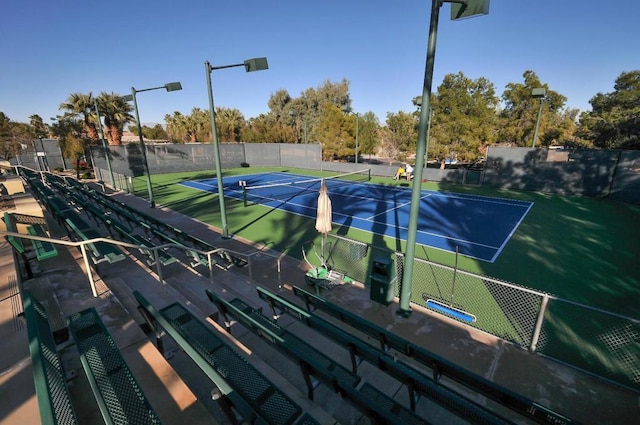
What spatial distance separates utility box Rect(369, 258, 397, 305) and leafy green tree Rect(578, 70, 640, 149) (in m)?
36.9

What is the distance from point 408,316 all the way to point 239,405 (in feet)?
16.1

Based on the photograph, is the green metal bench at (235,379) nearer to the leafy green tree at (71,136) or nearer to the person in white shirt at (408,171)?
the person in white shirt at (408,171)

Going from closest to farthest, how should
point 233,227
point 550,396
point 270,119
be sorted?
point 550,396
point 233,227
point 270,119

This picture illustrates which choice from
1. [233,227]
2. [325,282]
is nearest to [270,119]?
[233,227]

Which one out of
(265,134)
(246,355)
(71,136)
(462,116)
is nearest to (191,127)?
(265,134)

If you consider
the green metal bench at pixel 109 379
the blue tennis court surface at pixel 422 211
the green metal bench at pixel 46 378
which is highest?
the green metal bench at pixel 46 378

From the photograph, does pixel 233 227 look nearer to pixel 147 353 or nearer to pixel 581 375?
pixel 147 353

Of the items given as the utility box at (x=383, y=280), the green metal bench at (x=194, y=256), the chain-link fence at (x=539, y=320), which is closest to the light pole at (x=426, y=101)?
the utility box at (x=383, y=280)

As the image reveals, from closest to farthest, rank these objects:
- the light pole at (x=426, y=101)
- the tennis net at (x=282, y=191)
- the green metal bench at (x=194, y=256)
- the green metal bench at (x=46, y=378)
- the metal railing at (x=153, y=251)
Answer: the green metal bench at (x=46, y=378) < the metal railing at (x=153, y=251) < the light pole at (x=426, y=101) < the green metal bench at (x=194, y=256) < the tennis net at (x=282, y=191)

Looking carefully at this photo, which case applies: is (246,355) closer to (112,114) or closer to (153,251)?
(153,251)

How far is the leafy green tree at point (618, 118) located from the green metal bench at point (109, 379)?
42.1 meters

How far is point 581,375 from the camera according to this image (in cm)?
516

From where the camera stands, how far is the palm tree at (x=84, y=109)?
3309cm

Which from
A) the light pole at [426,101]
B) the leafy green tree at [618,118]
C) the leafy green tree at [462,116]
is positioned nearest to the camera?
the light pole at [426,101]
